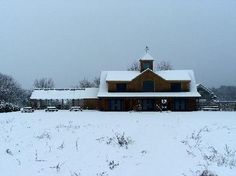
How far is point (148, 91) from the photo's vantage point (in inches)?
2283

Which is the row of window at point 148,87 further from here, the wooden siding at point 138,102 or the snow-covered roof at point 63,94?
the snow-covered roof at point 63,94

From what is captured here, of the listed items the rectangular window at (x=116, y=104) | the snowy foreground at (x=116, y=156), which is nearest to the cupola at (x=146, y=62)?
the rectangular window at (x=116, y=104)

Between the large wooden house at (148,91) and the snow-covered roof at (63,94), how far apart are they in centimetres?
231

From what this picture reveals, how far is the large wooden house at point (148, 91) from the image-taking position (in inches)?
2222

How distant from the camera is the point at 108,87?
2285 inches

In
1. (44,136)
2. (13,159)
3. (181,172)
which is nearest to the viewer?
(181,172)

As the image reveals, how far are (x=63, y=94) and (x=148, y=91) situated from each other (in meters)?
14.5

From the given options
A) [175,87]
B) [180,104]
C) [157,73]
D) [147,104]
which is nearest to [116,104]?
[147,104]

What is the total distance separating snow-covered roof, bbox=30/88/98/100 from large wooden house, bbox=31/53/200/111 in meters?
2.31

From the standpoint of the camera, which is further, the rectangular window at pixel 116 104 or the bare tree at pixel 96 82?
the bare tree at pixel 96 82

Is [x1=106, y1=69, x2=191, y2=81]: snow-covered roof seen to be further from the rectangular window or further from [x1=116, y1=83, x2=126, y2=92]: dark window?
the rectangular window

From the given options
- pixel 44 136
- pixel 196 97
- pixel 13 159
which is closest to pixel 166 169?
pixel 13 159

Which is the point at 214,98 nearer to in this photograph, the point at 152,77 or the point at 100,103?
the point at 152,77

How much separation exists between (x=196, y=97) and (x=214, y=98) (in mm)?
12083
